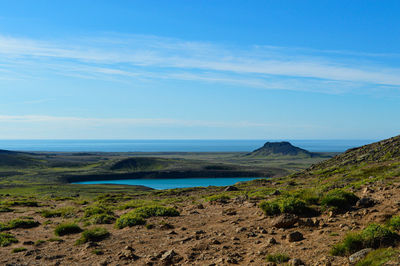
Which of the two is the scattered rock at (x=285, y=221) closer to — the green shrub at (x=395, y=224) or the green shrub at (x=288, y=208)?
the green shrub at (x=288, y=208)

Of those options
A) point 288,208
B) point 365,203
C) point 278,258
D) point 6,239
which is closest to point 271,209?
point 288,208

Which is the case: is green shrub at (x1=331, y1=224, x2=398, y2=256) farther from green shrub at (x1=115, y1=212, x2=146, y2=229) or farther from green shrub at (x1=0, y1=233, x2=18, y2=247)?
green shrub at (x1=0, y1=233, x2=18, y2=247)

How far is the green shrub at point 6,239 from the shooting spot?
622 inches

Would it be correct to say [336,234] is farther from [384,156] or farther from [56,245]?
[384,156]

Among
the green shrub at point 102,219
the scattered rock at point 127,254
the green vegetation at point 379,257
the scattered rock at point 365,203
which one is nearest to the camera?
the green vegetation at point 379,257

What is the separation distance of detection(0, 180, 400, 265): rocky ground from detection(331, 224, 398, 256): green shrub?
396mm

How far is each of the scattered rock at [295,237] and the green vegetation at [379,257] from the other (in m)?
2.88

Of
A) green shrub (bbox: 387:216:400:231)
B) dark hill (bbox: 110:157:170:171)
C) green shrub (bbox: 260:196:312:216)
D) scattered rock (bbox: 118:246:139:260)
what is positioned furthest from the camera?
dark hill (bbox: 110:157:170:171)

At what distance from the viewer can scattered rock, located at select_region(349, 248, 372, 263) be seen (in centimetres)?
916

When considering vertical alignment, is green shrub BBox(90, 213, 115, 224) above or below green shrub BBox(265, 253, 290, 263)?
below

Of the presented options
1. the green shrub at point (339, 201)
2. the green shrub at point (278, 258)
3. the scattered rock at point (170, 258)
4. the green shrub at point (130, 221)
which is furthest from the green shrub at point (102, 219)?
the green shrub at point (339, 201)

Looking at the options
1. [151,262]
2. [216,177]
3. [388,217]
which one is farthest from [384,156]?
[216,177]

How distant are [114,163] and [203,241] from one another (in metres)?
176

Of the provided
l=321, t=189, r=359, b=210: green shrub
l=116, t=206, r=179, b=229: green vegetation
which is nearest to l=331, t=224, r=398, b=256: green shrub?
l=321, t=189, r=359, b=210: green shrub
